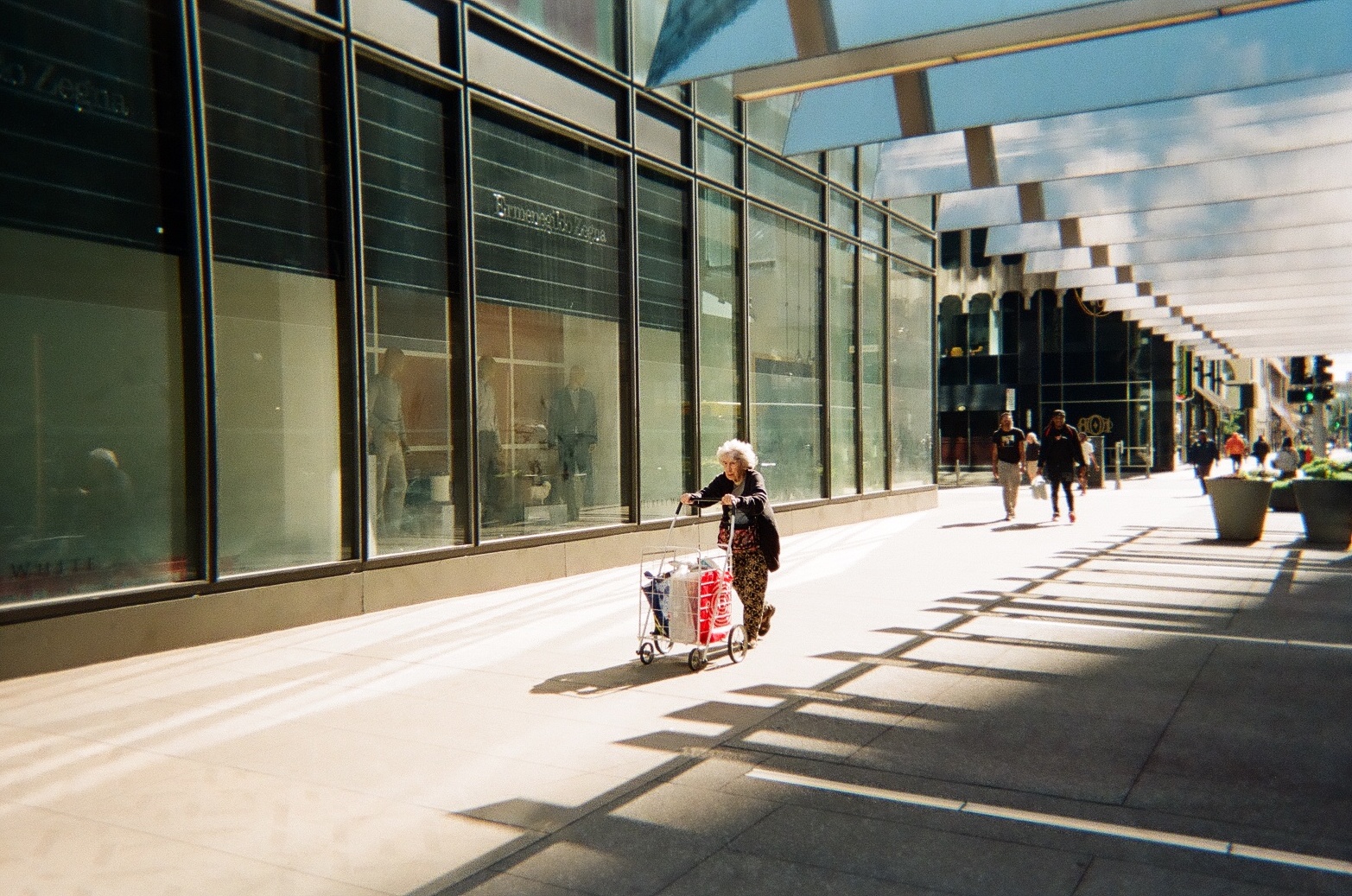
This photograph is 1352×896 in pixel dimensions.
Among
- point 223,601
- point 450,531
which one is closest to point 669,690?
point 223,601

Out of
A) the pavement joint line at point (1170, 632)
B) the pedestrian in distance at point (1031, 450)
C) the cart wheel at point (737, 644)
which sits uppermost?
the pedestrian in distance at point (1031, 450)

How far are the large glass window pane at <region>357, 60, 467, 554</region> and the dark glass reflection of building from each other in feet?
113

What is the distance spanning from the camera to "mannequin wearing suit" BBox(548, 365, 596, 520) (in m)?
11.9

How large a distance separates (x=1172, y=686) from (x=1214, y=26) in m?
8.18

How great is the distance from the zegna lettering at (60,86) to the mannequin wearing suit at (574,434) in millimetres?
5336

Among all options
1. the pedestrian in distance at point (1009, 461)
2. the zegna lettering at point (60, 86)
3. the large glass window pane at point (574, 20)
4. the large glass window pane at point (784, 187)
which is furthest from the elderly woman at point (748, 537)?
the pedestrian in distance at point (1009, 461)

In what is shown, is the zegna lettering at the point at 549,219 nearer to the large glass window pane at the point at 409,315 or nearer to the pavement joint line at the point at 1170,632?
the large glass window pane at the point at 409,315

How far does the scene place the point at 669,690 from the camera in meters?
6.54

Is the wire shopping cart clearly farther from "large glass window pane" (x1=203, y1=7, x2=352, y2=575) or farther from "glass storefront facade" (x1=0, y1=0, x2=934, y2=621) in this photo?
"large glass window pane" (x1=203, y1=7, x2=352, y2=575)

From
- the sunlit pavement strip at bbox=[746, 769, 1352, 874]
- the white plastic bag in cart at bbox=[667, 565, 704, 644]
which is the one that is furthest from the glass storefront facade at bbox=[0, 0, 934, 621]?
the sunlit pavement strip at bbox=[746, 769, 1352, 874]

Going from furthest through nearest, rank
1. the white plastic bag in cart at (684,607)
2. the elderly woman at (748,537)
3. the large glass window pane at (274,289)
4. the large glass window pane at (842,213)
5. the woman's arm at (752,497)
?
the large glass window pane at (842,213), the large glass window pane at (274,289), the elderly woman at (748,537), the woman's arm at (752,497), the white plastic bag in cart at (684,607)

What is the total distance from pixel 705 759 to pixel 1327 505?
12689mm

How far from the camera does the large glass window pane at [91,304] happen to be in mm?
6977

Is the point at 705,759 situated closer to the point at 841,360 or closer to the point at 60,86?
the point at 60,86
